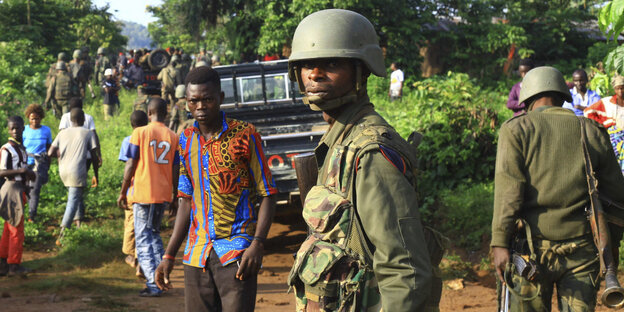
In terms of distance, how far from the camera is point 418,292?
194 centimetres

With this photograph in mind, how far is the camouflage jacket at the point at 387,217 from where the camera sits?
195 centimetres

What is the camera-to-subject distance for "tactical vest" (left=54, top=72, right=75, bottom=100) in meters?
15.2

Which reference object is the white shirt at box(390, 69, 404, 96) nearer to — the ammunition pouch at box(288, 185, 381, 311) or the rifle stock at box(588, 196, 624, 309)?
the rifle stock at box(588, 196, 624, 309)

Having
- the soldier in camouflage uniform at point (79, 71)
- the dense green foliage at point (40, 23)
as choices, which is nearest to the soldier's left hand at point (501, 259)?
the soldier in camouflage uniform at point (79, 71)

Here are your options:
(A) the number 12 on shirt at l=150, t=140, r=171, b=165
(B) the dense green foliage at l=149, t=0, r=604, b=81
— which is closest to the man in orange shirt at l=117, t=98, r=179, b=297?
(A) the number 12 on shirt at l=150, t=140, r=171, b=165

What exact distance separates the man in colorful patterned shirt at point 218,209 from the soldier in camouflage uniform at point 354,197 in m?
1.32

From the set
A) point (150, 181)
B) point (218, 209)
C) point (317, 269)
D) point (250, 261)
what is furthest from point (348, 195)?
point (150, 181)

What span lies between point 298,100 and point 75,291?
4.61 m

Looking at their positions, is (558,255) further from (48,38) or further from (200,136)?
(48,38)

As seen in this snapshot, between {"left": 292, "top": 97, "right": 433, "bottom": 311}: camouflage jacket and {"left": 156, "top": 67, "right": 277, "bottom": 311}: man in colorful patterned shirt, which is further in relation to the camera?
{"left": 156, "top": 67, "right": 277, "bottom": 311}: man in colorful patterned shirt

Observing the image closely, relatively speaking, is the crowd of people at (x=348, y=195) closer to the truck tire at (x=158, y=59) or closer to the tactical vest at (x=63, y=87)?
the tactical vest at (x=63, y=87)

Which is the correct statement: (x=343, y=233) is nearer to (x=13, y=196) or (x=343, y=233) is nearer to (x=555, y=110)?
(x=555, y=110)

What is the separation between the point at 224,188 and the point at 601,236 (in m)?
1.94

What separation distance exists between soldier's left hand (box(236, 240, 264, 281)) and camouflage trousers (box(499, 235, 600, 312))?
1.36 m
